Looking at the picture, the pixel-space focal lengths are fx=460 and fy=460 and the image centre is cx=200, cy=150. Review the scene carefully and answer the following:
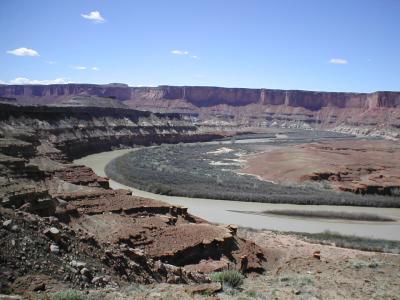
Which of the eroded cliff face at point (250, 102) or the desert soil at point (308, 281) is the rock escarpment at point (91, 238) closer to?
the desert soil at point (308, 281)

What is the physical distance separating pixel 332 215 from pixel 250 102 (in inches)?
5685

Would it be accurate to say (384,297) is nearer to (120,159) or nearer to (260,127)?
(120,159)

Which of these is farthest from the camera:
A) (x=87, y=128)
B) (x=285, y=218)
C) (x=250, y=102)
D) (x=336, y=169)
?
(x=250, y=102)

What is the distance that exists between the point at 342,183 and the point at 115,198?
1192 inches

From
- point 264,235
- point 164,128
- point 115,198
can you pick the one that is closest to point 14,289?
point 115,198

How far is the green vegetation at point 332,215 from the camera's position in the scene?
35.2 m

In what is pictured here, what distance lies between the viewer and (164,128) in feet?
340

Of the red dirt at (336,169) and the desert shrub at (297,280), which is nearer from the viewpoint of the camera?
the desert shrub at (297,280)

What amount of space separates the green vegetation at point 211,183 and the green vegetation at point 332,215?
10.5 feet

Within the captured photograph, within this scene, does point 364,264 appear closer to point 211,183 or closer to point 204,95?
point 211,183

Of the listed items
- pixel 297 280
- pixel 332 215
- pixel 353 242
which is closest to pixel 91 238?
pixel 297 280

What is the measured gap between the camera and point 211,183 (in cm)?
4738

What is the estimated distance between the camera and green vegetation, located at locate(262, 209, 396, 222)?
35.2 meters

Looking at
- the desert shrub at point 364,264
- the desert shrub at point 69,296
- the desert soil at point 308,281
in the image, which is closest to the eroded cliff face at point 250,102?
the desert soil at point 308,281
